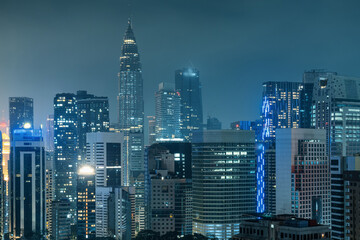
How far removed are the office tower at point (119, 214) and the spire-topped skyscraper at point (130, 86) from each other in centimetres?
3419

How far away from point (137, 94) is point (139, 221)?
125ft

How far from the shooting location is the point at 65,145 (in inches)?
2948

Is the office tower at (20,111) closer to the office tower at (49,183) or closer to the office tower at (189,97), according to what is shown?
the office tower at (49,183)

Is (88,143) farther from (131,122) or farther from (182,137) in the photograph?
(131,122)

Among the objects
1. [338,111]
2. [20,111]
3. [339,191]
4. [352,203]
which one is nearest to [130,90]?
[20,111]

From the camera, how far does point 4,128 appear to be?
6500cm

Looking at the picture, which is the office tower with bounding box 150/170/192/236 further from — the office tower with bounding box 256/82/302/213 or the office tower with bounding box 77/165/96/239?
the office tower with bounding box 256/82/302/213

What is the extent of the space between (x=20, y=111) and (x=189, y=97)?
2340cm

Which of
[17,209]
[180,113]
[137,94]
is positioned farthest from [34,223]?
[137,94]

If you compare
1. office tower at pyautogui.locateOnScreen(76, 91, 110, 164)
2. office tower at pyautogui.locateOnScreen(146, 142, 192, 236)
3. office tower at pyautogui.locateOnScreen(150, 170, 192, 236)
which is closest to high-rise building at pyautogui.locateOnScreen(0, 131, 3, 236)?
office tower at pyautogui.locateOnScreen(146, 142, 192, 236)

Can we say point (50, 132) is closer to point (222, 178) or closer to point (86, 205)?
point (86, 205)

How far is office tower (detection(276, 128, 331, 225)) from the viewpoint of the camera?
130ft

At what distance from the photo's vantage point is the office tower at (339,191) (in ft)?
90.7

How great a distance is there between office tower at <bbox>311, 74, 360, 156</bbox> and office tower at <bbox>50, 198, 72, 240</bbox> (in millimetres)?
23601
